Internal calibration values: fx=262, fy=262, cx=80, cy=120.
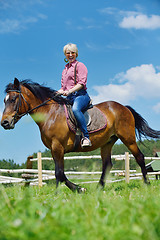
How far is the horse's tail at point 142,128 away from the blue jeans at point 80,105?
1862 millimetres

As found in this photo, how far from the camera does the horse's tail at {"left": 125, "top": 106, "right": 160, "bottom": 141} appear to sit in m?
6.69

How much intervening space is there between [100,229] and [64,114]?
3.69 m

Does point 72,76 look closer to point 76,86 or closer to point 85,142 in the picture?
point 76,86

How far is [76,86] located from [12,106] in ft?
4.16

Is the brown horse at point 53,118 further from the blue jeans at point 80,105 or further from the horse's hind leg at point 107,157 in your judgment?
the horse's hind leg at point 107,157

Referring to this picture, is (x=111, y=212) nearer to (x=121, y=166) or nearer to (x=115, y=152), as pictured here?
(x=121, y=166)

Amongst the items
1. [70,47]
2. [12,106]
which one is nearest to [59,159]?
[12,106]

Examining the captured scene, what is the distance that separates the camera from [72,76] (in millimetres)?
5199

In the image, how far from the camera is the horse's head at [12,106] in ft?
15.8

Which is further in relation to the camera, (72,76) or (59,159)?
(72,76)

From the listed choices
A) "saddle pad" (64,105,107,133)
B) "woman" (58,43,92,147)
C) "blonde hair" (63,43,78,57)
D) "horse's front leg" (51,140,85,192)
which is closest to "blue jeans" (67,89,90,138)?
"woman" (58,43,92,147)

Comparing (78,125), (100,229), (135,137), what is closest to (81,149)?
(78,125)

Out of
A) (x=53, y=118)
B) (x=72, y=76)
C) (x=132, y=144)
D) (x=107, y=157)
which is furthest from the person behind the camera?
(x=107, y=157)

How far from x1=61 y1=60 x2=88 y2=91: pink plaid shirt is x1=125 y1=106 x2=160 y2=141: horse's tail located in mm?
2044
